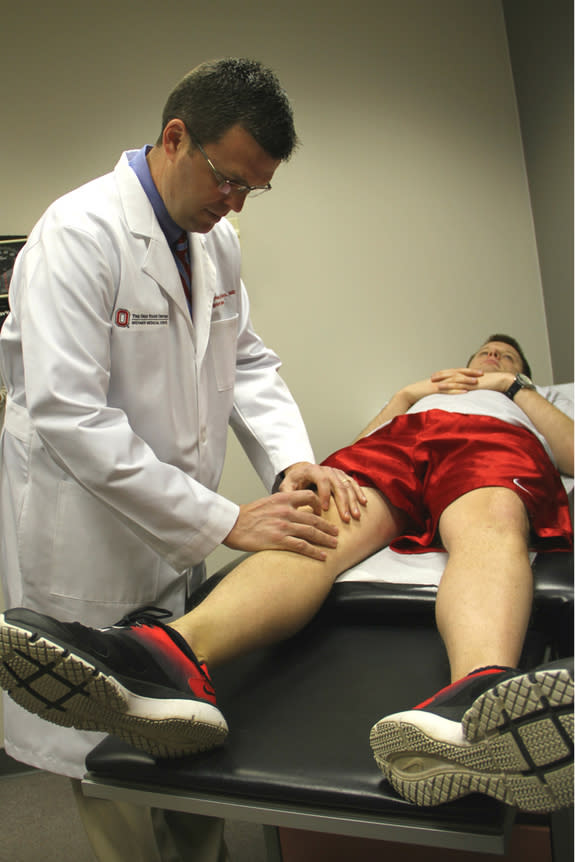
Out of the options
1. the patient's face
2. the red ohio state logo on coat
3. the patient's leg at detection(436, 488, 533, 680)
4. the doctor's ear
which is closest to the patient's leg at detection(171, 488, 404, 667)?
the patient's leg at detection(436, 488, 533, 680)

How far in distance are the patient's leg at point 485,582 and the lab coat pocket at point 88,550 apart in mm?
601

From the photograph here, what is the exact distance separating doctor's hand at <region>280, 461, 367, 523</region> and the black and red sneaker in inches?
21.8

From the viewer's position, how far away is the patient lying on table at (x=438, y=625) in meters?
0.76

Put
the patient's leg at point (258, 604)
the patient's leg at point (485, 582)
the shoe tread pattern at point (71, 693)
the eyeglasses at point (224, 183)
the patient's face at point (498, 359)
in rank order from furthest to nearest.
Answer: the patient's face at point (498, 359)
the eyeglasses at point (224, 183)
the patient's leg at point (258, 604)
the patient's leg at point (485, 582)
the shoe tread pattern at point (71, 693)

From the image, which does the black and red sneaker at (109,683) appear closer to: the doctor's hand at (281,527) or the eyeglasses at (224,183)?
the doctor's hand at (281,527)

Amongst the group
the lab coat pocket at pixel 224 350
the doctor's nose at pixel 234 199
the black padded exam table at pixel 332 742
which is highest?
the doctor's nose at pixel 234 199

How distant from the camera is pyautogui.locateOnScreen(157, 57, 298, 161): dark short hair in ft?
4.03

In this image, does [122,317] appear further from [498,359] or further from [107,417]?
[498,359]

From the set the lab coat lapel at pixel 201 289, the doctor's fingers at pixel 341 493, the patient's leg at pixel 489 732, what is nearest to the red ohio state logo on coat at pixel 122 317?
the lab coat lapel at pixel 201 289

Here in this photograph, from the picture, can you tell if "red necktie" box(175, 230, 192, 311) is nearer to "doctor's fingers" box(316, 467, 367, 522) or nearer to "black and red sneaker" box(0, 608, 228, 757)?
"doctor's fingers" box(316, 467, 367, 522)

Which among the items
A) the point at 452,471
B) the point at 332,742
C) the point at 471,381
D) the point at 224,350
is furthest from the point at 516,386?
the point at 332,742

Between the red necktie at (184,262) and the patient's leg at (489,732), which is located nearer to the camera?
the patient's leg at (489,732)

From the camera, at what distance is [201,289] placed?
1.49 meters

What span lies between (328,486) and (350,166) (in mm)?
1841
